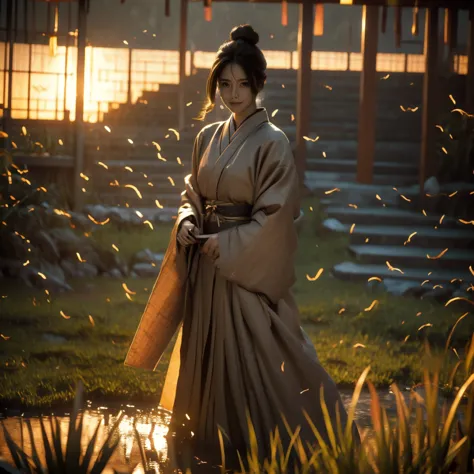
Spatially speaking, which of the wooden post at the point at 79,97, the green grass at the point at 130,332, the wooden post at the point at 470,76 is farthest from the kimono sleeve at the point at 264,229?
the wooden post at the point at 470,76

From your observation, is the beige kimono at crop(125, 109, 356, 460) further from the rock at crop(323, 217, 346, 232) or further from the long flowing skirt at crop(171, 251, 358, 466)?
the rock at crop(323, 217, 346, 232)

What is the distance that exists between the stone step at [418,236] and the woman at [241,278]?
19.1 ft

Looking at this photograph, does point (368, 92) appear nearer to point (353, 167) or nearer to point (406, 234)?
point (353, 167)

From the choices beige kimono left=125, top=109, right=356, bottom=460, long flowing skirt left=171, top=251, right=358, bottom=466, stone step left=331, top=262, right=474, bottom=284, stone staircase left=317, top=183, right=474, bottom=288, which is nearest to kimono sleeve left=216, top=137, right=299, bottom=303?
beige kimono left=125, top=109, right=356, bottom=460

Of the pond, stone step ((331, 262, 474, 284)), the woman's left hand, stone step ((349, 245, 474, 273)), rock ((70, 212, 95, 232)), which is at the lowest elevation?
the pond

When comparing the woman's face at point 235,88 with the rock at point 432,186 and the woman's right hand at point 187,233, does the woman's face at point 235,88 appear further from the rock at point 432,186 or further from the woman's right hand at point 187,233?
the rock at point 432,186

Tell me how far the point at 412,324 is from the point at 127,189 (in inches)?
204

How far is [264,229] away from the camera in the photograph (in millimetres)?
4648

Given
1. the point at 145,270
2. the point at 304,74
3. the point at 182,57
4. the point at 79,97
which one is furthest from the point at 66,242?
the point at 304,74

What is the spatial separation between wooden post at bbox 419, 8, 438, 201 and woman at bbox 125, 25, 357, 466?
6.56 metres

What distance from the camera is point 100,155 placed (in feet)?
42.8

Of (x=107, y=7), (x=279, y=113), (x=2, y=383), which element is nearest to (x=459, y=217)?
(x=279, y=113)

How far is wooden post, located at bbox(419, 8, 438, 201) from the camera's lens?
1116 cm

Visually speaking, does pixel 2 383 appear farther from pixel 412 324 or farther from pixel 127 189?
pixel 127 189
